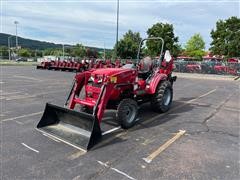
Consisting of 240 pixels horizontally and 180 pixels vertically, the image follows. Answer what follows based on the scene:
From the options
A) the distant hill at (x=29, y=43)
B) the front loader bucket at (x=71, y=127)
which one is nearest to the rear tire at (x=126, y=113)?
the front loader bucket at (x=71, y=127)

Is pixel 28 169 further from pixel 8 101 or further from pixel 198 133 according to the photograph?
pixel 8 101

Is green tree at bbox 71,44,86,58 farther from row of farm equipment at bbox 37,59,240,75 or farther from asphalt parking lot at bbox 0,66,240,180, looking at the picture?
asphalt parking lot at bbox 0,66,240,180

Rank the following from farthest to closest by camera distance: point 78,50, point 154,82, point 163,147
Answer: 1. point 78,50
2. point 154,82
3. point 163,147

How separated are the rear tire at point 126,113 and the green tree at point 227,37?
39.6 metres

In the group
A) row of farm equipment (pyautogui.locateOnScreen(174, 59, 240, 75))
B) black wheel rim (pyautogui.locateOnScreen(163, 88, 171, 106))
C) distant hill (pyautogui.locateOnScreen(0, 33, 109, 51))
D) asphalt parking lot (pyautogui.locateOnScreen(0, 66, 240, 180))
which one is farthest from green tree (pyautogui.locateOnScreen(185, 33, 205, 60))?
distant hill (pyautogui.locateOnScreen(0, 33, 109, 51))

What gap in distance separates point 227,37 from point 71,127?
138 feet

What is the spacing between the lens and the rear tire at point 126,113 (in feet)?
17.4

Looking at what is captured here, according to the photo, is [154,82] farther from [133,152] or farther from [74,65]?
[74,65]

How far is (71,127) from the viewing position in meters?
5.03

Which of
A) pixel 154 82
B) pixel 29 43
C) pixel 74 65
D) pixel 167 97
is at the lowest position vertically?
pixel 167 97

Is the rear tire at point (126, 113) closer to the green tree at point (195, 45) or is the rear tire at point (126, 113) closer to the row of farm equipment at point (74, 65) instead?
the row of farm equipment at point (74, 65)

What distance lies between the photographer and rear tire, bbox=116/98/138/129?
5.30 metres

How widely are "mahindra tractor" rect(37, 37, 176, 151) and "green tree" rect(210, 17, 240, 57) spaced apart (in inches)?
1481

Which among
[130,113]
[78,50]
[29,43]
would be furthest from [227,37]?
[29,43]
